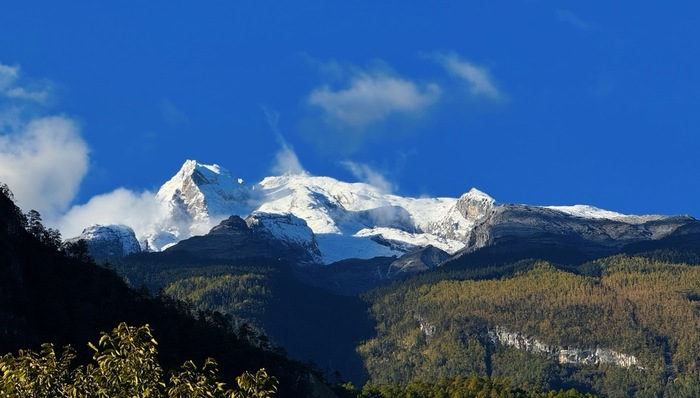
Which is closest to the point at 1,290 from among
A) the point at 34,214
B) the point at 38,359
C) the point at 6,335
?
the point at 6,335

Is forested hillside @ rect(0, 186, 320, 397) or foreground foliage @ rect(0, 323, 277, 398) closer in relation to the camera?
foreground foliage @ rect(0, 323, 277, 398)

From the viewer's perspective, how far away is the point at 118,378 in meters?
50.7

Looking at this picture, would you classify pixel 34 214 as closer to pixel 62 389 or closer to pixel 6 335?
pixel 6 335

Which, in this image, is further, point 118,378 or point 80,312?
point 80,312

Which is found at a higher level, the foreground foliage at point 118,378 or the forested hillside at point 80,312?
the forested hillside at point 80,312

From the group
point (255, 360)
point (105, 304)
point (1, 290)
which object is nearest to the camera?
point (1, 290)

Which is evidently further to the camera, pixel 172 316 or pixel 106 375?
pixel 172 316

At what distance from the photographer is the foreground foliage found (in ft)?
164

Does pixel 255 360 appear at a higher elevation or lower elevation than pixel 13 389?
higher

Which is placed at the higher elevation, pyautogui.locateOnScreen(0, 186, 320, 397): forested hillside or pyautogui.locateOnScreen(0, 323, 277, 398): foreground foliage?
pyautogui.locateOnScreen(0, 186, 320, 397): forested hillside

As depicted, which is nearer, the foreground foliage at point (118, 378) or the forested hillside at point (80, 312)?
the foreground foliage at point (118, 378)

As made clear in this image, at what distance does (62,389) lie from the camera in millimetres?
50469

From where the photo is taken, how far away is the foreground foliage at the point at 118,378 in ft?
164

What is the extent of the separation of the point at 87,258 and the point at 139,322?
2037 cm
